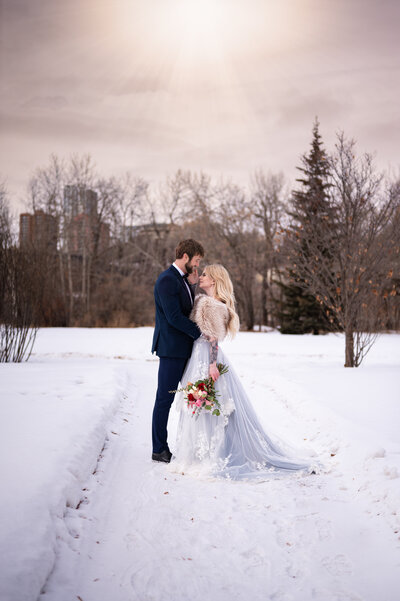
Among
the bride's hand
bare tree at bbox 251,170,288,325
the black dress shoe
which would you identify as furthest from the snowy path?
bare tree at bbox 251,170,288,325

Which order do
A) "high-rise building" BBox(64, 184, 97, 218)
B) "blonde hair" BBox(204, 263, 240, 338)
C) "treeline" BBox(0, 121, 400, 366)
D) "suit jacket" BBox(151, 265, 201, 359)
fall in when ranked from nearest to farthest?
"suit jacket" BBox(151, 265, 201, 359)
"blonde hair" BBox(204, 263, 240, 338)
"treeline" BBox(0, 121, 400, 366)
"high-rise building" BBox(64, 184, 97, 218)

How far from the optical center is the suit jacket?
4.70 metres

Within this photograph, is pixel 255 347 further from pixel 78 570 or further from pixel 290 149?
pixel 78 570

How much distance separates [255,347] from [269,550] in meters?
15.8

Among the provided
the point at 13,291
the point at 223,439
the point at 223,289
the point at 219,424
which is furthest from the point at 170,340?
the point at 13,291

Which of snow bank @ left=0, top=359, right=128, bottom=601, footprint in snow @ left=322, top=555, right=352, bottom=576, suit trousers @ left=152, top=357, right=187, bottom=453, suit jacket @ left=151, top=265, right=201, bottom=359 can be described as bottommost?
footprint in snow @ left=322, top=555, right=352, bottom=576

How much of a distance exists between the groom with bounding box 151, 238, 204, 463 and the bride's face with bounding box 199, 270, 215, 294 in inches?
3.3

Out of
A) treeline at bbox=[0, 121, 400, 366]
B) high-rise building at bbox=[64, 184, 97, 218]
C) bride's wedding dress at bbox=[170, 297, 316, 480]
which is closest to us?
bride's wedding dress at bbox=[170, 297, 316, 480]

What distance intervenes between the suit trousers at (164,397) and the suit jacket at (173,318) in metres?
0.12

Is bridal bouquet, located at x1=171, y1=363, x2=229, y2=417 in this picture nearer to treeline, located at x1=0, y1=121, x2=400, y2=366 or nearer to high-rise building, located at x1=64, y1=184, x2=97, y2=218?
treeline, located at x1=0, y1=121, x2=400, y2=366

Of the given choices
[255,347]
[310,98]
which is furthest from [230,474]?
[310,98]

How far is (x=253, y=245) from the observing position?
2997 centimetres

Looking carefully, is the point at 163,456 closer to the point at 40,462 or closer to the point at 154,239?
the point at 40,462

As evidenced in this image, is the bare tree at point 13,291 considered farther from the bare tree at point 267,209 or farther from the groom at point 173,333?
the bare tree at point 267,209
